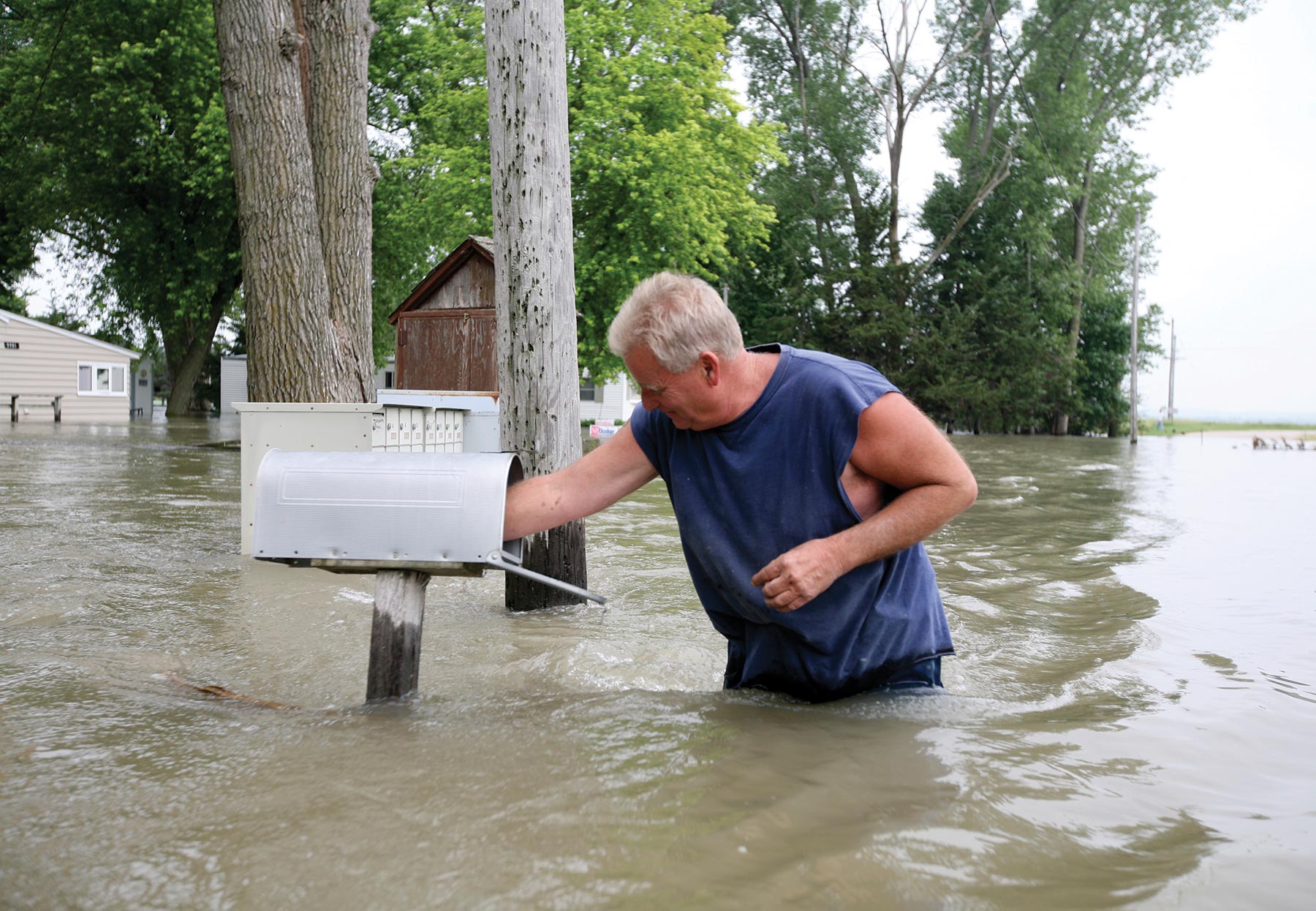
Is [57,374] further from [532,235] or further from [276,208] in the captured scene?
[532,235]

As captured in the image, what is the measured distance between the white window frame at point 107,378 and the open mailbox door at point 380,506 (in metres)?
40.7

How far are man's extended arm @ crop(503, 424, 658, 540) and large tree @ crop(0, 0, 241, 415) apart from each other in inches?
1085

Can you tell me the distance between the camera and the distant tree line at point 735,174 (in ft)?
95.2

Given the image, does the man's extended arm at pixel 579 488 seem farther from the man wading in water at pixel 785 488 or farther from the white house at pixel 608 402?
the white house at pixel 608 402

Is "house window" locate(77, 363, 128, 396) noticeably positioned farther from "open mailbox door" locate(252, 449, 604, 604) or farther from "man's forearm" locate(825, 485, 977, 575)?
"man's forearm" locate(825, 485, 977, 575)

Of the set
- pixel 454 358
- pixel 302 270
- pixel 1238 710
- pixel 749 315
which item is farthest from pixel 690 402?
pixel 749 315

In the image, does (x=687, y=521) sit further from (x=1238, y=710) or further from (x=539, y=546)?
(x=539, y=546)

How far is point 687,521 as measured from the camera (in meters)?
3.29

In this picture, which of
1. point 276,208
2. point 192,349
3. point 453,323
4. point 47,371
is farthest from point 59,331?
point 276,208

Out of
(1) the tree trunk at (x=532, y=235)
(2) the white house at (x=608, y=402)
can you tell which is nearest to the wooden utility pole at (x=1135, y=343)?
(2) the white house at (x=608, y=402)

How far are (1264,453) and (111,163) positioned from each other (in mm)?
36519

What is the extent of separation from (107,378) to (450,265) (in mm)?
25756

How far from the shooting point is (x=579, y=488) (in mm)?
3395

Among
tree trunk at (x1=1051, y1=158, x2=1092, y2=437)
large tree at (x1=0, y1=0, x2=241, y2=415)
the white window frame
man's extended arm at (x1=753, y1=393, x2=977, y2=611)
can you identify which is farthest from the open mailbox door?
tree trunk at (x1=1051, y1=158, x2=1092, y2=437)
